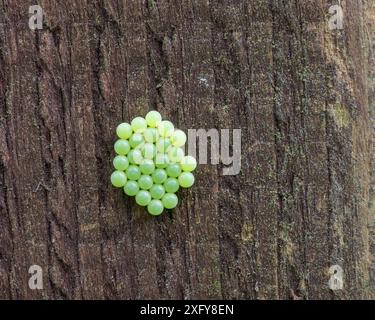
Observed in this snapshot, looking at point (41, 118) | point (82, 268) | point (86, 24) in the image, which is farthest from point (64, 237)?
point (86, 24)

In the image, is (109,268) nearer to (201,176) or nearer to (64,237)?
(64,237)

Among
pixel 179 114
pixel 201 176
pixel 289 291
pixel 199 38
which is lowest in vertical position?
pixel 289 291

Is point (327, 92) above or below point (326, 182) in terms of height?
above

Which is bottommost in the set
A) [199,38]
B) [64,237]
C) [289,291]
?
[289,291]

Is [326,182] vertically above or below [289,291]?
above

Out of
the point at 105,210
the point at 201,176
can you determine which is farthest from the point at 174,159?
the point at 105,210

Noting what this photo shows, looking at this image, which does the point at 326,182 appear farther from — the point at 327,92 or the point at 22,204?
the point at 22,204
